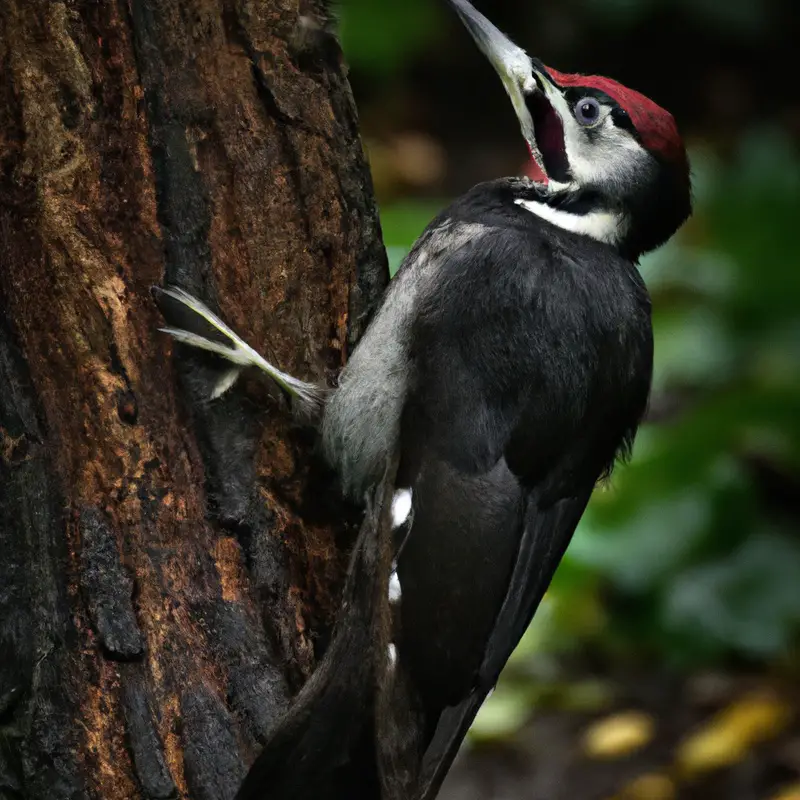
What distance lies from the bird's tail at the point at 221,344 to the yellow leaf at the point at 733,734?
6.76ft

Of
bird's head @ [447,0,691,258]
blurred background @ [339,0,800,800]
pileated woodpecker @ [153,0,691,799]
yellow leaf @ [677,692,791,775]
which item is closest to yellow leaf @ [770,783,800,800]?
blurred background @ [339,0,800,800]

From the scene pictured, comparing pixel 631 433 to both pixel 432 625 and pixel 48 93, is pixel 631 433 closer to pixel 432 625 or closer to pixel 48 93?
pixel 432 625

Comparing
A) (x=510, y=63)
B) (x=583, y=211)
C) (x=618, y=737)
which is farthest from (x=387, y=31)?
(x=583, y=211)

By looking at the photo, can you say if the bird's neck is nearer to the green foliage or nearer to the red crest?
the red crest

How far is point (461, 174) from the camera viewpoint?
7770 mm

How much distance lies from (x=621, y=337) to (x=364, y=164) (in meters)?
0.62

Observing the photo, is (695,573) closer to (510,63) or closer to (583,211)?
(583,211)

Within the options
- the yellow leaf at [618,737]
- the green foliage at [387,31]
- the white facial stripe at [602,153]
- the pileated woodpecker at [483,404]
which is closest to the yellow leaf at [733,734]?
the yellow leaf at [618,737]

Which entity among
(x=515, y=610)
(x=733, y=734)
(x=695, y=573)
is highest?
(x=515, y=610)

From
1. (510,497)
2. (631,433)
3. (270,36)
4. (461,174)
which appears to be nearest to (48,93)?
(270,36)

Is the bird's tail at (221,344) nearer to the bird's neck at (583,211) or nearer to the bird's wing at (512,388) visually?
the bird's wing at (512,388)

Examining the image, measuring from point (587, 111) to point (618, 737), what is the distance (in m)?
2.13

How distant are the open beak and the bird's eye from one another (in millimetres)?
45

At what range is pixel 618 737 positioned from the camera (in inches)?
163
